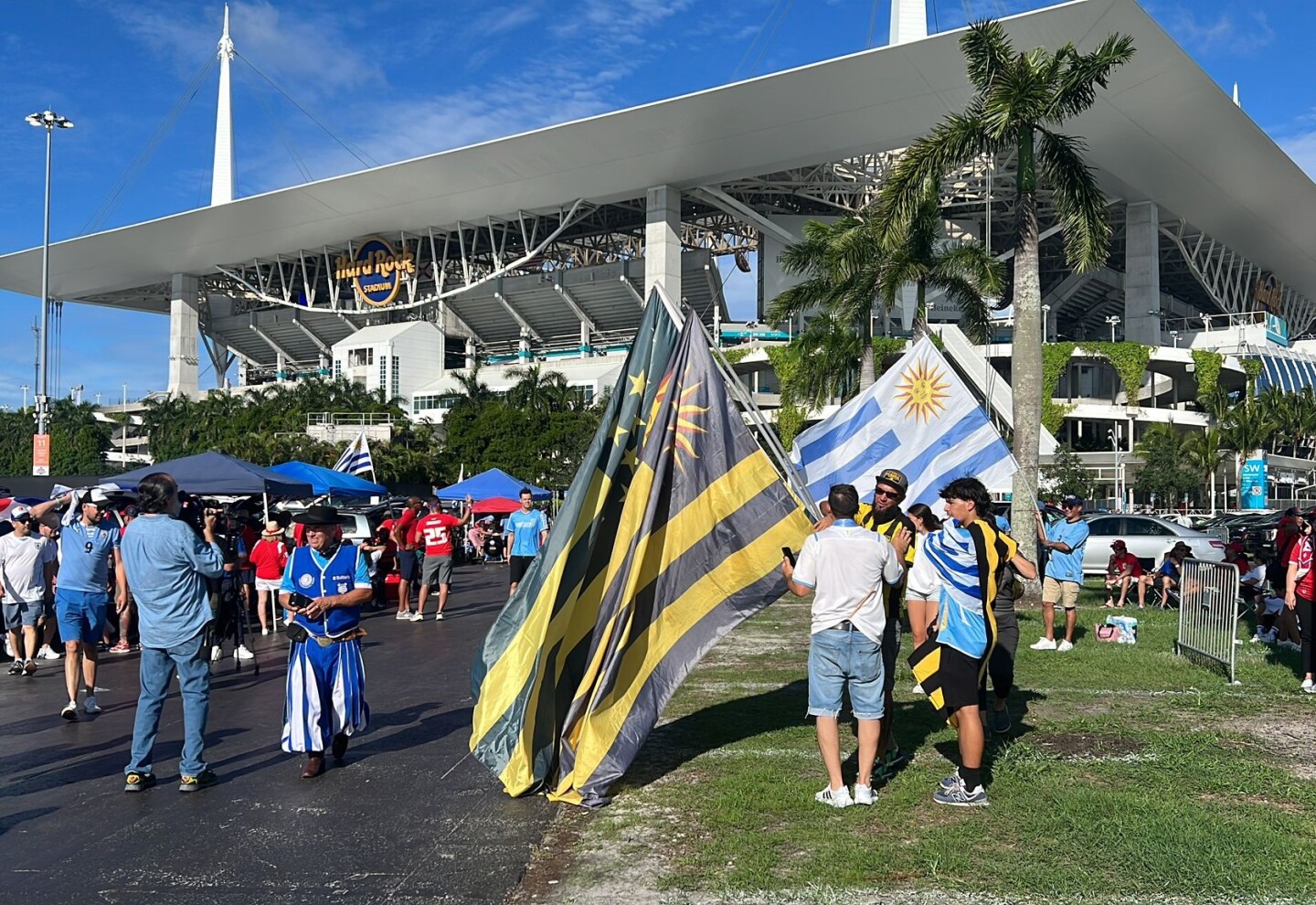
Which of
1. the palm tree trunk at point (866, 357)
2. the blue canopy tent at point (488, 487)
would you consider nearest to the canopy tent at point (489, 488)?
the blue canopy tent at point (488, 487)

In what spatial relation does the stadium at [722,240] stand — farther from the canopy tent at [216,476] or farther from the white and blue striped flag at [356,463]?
the canopy tent at [216,476]

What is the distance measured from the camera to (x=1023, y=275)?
17.6m

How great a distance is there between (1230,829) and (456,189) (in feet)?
182

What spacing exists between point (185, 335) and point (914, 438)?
77.5 meters

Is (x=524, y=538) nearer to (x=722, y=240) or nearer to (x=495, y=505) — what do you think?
(x=495, y=505)

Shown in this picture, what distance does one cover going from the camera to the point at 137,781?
20.2 feet

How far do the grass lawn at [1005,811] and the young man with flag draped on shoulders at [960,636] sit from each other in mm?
235

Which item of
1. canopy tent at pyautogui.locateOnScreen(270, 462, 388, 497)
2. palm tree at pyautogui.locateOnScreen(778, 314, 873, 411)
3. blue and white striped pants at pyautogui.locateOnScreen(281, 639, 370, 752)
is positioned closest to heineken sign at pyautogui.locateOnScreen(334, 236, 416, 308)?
palm tree at pyautogui.locateOnScreen(778, 314, 873, 411)

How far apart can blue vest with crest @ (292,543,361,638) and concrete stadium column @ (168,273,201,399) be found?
7797 cm

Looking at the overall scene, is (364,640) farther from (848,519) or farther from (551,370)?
(551,370)

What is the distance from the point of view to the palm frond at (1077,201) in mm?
17734

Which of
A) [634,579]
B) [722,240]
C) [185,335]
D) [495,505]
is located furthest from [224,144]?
[634,579]

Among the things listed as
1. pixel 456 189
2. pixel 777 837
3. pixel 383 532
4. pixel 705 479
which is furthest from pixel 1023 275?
pixel 456 189

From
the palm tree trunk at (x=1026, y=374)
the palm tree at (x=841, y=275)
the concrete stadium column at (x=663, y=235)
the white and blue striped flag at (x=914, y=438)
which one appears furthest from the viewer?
the concrete stadium column at (x=663, y=235)
